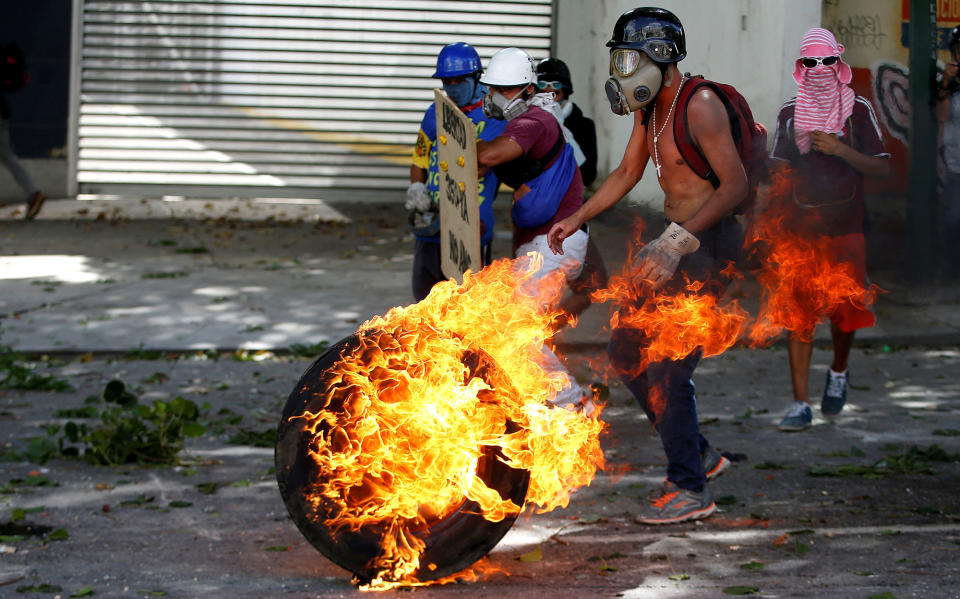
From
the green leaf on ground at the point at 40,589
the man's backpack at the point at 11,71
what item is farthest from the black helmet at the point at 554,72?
the man's backpack at the point at 11,71

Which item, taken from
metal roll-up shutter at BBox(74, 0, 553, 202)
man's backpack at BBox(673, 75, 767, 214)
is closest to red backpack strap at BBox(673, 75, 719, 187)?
man's backpack at BBox(673, 75, 767, 214)

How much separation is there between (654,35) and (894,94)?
97.4 inches

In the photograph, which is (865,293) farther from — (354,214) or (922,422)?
(354,214)

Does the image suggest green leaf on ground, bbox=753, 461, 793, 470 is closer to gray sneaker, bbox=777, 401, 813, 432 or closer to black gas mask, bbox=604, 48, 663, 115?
gray sneaker, bbox=777, 401, 813, 432

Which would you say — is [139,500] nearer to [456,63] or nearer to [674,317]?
[674,317]

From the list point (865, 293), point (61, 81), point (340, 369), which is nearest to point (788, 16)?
point (865, 293)

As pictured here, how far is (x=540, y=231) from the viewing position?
5.55 meters

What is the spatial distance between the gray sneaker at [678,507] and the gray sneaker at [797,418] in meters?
1.55

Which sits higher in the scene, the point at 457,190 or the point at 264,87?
the point at 264,87

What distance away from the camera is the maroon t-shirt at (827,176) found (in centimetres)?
550

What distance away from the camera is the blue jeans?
455cm

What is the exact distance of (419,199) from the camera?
6012mm

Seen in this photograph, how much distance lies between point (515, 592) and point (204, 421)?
9.43 feet

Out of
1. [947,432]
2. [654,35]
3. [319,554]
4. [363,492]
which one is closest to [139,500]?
[319,554]
